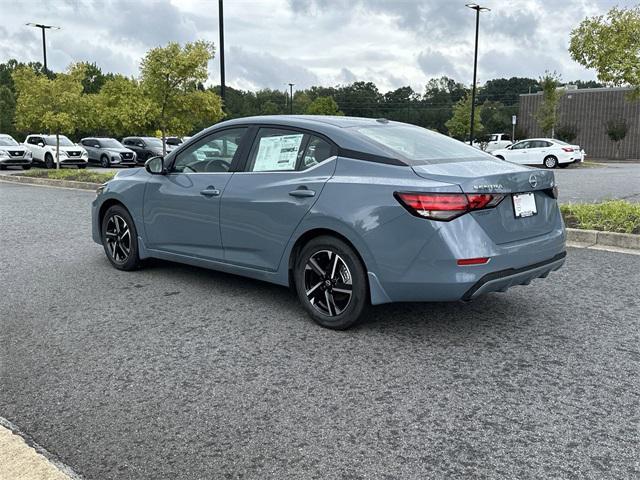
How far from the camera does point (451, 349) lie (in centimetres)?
417

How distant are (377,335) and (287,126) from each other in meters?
1.79

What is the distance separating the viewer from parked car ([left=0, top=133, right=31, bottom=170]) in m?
27.6

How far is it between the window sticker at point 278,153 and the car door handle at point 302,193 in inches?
10.4

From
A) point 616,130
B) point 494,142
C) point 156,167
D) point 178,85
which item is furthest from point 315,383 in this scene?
point 616,130

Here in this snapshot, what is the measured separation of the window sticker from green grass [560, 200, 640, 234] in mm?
5074

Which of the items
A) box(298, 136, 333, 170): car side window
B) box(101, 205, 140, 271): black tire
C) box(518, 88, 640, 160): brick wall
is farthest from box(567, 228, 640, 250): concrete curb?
box(518, 88, 640, 160): brick wall

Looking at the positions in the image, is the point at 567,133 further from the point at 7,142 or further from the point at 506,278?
the point at 506,278

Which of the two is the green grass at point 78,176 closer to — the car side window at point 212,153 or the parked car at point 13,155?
the parked car at point 13,155

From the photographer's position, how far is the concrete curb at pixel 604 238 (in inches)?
301

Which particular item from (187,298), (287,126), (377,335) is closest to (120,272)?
(187,298)

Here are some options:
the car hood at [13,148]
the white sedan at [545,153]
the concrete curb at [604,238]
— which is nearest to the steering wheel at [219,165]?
the concrete curb at [604,238]

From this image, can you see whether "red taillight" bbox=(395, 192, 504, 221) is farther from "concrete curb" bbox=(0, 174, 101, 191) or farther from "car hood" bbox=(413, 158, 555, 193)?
"concrete curb" bbox=(0, 174, 101, 191)

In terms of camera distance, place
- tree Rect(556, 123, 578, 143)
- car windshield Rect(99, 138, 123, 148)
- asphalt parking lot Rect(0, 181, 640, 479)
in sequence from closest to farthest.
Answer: asphalt parking lot Rect(0, 181, 640, 479), car windshield Rect(99, 138, 123, 148), tree Rect(556, 123, 578, 143)

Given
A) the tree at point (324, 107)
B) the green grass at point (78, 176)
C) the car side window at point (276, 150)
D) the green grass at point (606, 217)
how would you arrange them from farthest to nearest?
the tree at point (324, 107)
the green grass at point (78, 176)
the green grass at point (606, 217)
the car side window at point (276, 150)
